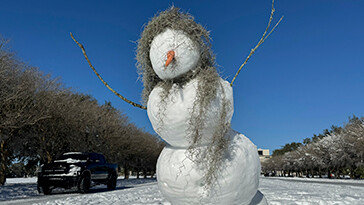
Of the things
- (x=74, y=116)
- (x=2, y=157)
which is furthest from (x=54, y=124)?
(x=2, y=157)

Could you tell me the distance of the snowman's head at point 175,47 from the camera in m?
3.23

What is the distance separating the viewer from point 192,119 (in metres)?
3.10

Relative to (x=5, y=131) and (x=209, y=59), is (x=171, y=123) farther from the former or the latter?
(x=5, y=131)

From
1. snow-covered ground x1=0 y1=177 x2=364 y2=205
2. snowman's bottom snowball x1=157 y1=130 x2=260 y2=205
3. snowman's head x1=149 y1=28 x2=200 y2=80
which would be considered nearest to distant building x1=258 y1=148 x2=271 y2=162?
snow-covered ground x1=0 y1=177 x2=364 y2=205

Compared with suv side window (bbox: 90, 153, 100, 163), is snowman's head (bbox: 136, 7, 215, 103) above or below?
above

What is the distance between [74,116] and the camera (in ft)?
59.0

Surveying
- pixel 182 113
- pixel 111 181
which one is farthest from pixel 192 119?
pixel 111 181

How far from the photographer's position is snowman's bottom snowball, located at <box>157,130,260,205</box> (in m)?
3.23

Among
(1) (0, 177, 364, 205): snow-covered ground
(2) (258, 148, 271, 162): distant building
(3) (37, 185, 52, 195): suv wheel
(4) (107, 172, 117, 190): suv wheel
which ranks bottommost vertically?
(1) (0, 177, 364, 205): snow-covered ground

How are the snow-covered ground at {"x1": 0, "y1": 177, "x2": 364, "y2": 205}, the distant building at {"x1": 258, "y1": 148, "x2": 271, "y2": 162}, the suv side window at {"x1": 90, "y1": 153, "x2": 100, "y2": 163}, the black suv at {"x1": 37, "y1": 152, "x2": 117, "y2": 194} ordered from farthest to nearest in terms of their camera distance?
the distant building at {"x1": 258, "y1": 148, "x2": 271, "y2": 162}, the suv side window at {"x1": 90, "y1": 153, "x2": 100, "y2": 163}, the black suv at {"x1": 37, "y1": 152, "x2": 117, "y2": 194}, the snow-covered ground at {"x1": 0, "y1": 177, "x2": 364, "y2": 205}

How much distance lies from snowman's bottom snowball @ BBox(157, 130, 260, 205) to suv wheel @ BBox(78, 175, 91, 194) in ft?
25.6

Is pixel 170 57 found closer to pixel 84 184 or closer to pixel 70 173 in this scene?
pixel 70 173

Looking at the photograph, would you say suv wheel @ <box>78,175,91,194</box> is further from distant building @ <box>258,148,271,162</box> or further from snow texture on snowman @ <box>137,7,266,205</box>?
distant building @ <box>258,148,271,162</box>

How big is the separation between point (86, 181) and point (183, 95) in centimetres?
880
